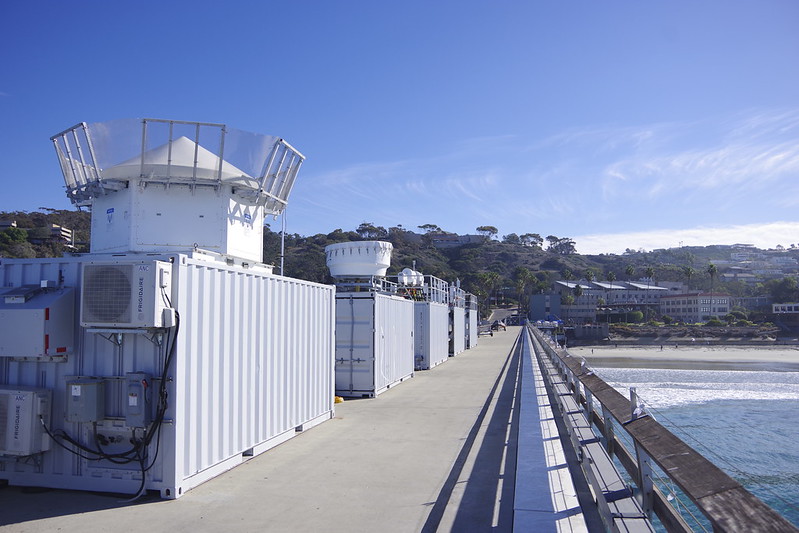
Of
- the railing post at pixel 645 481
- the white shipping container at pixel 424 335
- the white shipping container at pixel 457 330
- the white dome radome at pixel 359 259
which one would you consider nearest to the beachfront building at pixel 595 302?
the white shipping container at pixel 457 330

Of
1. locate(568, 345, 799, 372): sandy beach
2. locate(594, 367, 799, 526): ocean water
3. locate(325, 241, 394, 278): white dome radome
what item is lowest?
locate(568, 345, 799, 372): sandy beach

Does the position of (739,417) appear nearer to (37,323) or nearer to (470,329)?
(470,329)

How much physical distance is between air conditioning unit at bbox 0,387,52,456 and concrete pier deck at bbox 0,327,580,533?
626 millimetres

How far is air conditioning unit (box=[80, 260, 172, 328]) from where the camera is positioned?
6.38 metres

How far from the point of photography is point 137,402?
21.2 feet

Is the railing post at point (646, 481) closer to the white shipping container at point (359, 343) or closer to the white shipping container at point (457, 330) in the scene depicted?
the white shipping container at point (359, 343)

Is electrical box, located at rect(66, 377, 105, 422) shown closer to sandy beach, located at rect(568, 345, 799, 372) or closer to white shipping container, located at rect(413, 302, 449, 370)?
white shipping container, located at rect(413, 302, 449, 370)

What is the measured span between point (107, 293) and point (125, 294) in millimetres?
274

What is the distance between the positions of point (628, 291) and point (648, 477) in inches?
6000

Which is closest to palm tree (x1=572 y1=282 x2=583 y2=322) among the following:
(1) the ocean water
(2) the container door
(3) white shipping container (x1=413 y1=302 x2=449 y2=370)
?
(1) the ocean water

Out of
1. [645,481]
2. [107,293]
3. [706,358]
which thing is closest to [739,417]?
[645,481]

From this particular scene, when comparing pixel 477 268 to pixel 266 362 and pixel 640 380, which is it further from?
pixel 266 362

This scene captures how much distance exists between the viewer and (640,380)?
41875 mm

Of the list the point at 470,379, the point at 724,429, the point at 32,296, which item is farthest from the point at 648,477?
the point at 724,429
